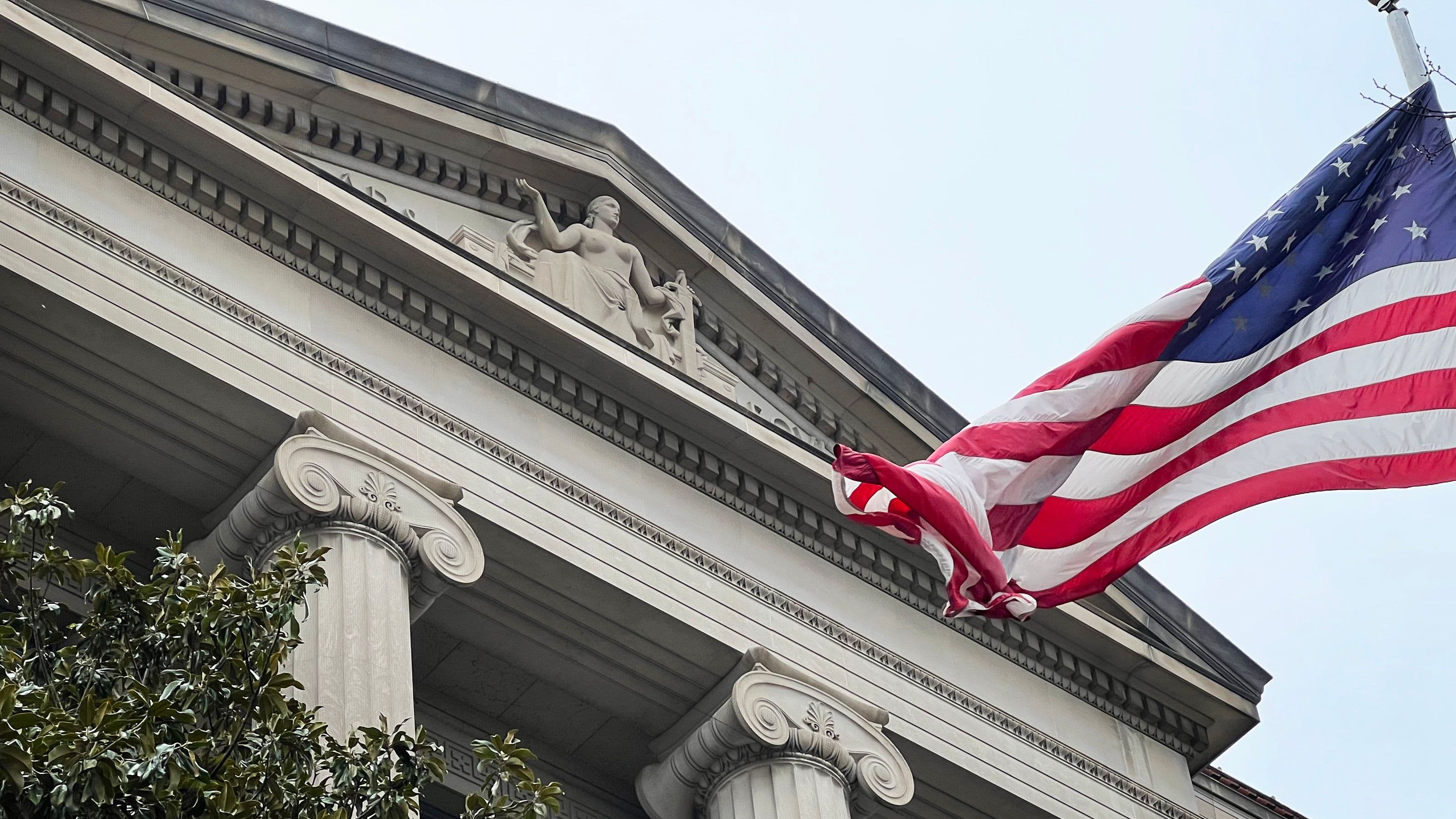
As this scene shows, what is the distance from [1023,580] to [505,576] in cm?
444

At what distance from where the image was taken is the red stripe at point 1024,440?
56.3 ft

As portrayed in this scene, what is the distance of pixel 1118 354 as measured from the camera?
17703 millimetres

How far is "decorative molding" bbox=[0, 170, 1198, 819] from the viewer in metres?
17.5

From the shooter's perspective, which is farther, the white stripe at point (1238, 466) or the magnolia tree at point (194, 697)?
the white stripe at point (1238, 466)

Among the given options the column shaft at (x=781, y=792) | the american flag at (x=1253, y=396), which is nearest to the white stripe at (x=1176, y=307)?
the american flag at (x=1253, y=396)

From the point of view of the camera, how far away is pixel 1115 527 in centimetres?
1758

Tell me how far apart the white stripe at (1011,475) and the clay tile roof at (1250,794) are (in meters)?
9.51

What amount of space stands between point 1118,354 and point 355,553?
239 inches

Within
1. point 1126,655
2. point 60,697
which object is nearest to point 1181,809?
point 1126,655

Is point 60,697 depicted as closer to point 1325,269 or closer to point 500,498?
point 500,498

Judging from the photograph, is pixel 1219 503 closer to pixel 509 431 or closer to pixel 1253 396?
pixel 1253 396

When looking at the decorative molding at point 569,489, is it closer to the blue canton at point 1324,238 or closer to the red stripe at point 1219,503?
the red stripe at point 1219,503

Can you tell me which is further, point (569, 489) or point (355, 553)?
point (569, 489)

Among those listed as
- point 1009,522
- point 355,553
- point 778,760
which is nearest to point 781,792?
point 778,760
